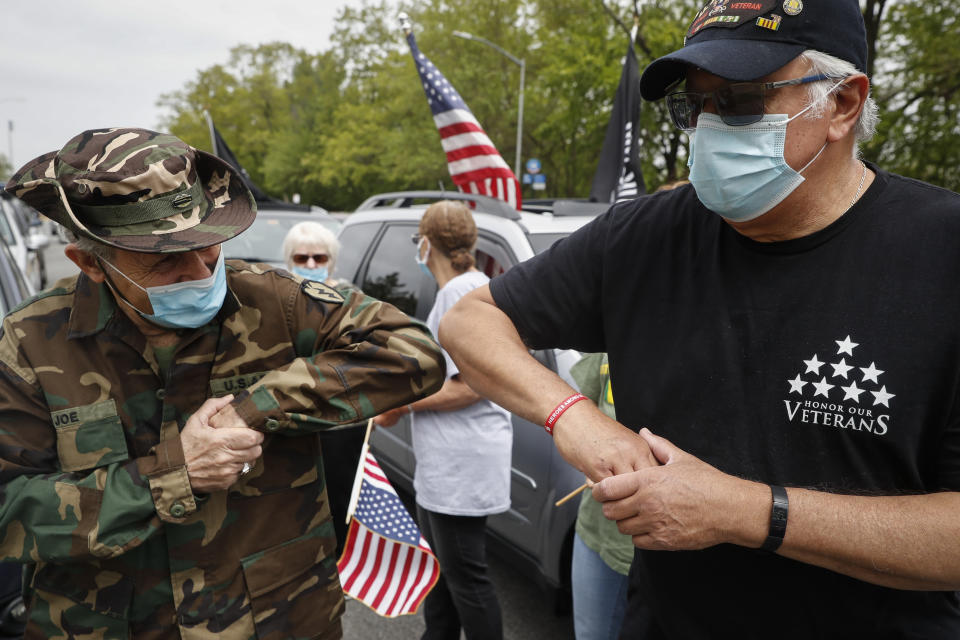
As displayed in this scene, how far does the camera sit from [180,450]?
1498mm

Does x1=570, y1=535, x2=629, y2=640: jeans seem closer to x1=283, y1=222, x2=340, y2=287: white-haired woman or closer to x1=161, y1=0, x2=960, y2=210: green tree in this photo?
x1=283, y1=222, x2=340, y2=287: white-haired woman

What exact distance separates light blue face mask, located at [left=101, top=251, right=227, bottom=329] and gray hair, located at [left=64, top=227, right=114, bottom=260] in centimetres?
3

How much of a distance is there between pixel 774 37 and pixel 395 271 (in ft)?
11.5

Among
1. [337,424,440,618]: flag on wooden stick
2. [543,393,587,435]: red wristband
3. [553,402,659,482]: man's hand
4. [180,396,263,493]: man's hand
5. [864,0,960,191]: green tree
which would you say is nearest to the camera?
[553,402,659,482]: man's hand

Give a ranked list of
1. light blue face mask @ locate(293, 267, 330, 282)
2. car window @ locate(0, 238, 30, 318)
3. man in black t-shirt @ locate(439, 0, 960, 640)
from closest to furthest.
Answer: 1. man in black t-shirt @ locate(439, 0, 960, 640)
2. car window @ locate(0, 238, 30, 318)
3. light blue face mask @ locate(293, 267, 330, 282)

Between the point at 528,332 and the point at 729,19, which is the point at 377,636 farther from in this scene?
the point at 729,19

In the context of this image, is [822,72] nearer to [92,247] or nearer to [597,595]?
[92,247]

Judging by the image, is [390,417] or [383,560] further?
[390,417]

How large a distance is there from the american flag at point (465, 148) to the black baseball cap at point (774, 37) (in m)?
3.86

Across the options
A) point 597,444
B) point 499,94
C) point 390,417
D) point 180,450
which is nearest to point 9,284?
point 390,417

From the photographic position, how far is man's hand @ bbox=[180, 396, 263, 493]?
149cm

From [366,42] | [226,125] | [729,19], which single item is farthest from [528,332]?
[226,125]

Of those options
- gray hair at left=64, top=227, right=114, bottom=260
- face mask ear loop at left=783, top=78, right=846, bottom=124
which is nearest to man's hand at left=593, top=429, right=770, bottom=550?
face mask ear loop at left=783, top=78, right=846, bottom=124

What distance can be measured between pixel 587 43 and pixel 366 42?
26.5 meters
